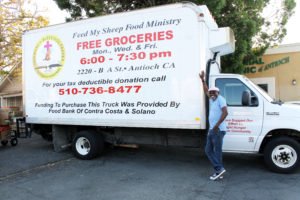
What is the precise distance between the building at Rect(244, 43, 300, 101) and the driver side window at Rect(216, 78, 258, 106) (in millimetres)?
10209

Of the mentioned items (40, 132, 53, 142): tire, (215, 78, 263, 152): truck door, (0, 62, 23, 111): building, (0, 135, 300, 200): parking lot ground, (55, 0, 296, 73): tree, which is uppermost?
(55, 0, 296, 73): tree

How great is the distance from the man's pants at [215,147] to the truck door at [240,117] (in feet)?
2.03

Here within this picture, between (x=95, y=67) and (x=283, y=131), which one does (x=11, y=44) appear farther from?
(x=283, y=131)

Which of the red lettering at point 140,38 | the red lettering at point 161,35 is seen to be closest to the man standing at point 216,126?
the red lettering at point 161,35

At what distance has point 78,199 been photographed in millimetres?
4363

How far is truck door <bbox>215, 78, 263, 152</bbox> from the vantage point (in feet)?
18.0

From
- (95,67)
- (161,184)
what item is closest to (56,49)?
(95,67)

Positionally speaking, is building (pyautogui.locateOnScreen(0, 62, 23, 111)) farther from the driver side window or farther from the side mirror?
the side mirror

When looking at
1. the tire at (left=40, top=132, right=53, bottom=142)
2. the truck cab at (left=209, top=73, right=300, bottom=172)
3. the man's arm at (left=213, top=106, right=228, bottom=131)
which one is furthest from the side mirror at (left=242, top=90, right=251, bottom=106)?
the tire at (left=40, top=132, right=53, bottom=142)

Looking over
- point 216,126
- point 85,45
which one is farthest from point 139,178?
point 85,45

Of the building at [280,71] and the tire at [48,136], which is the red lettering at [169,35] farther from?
the building at [280,71]

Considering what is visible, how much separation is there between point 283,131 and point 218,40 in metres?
2.46

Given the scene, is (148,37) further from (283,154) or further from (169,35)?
(283,154)

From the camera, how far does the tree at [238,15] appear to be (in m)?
11.1
